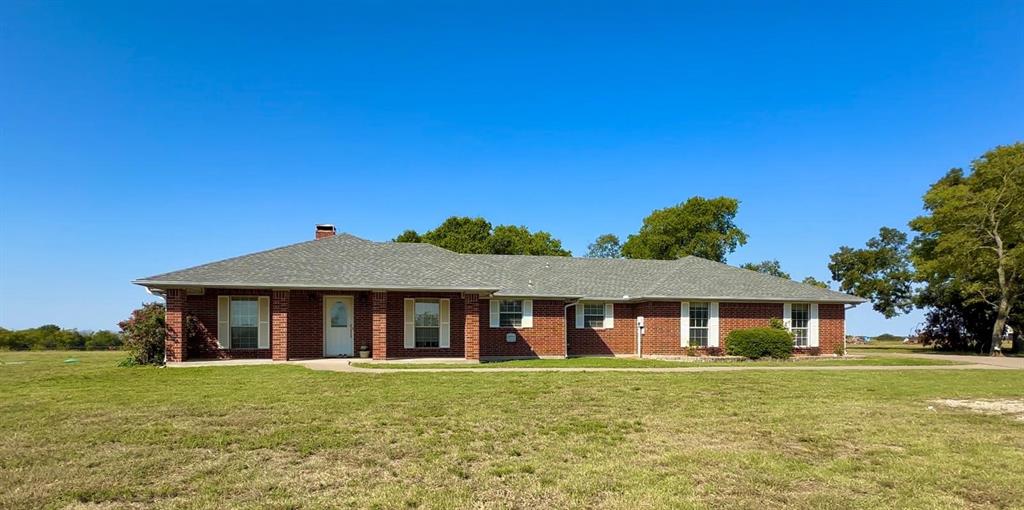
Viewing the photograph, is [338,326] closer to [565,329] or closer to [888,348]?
[565,329]

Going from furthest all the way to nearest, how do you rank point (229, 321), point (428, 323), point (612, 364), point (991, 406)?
point (428, 323) < point (229, 321) < point (612, 364) < point (991, 406)

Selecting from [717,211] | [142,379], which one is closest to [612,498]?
[142,379]

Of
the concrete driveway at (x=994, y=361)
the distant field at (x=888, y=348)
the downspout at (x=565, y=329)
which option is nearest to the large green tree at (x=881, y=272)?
the distant field at (x=888, y=348)

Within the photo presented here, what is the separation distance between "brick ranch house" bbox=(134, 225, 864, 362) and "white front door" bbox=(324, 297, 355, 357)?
0.03 m

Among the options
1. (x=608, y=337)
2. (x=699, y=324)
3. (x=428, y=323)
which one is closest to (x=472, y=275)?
(x=428, y=323)

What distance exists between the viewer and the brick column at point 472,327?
20531 mm

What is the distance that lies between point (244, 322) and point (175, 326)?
2137 mm

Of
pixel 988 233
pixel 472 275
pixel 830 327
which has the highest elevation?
pixel 988 233

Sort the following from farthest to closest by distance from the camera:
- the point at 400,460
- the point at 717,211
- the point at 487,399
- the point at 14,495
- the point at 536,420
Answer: the point at 717,211 → the point at 487,399 → the point at 536,420 → the point at 400,460 → the point at 14,495

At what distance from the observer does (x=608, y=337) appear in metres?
25.7

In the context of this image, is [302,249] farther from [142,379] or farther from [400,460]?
[400,460]

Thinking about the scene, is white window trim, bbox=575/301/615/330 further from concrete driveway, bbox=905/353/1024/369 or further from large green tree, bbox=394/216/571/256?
large green tree, bbox=394/216/571/256

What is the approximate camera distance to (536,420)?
29.7 ft

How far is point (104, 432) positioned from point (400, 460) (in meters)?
4.06
